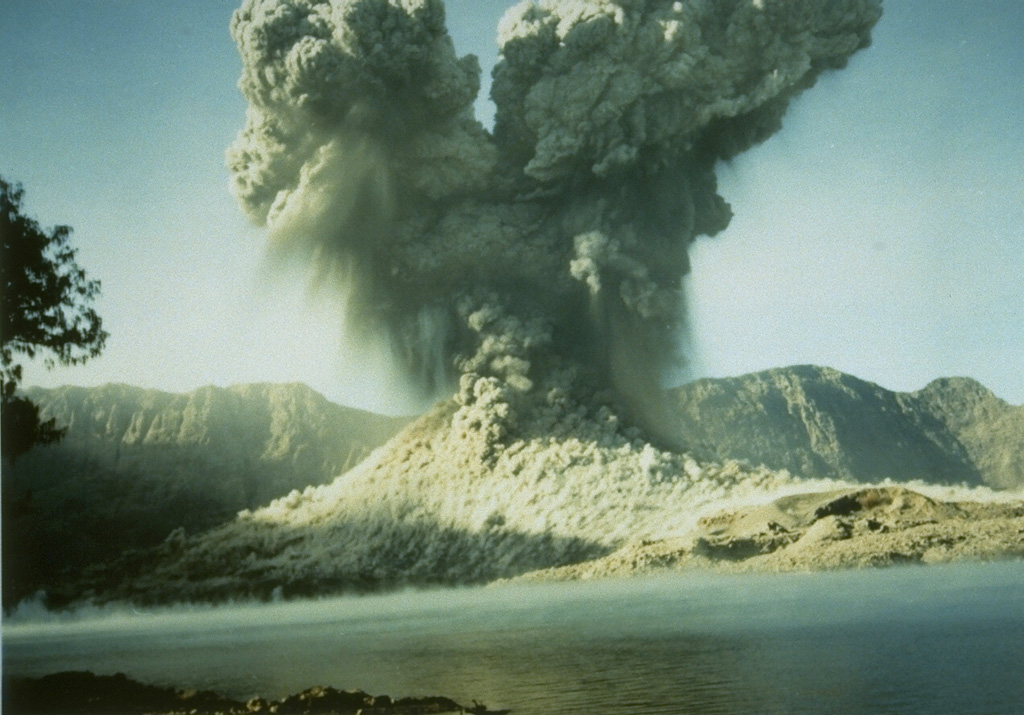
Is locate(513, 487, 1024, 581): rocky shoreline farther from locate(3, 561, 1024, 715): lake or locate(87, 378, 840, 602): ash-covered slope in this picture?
locate(87, 378, 840, 602): ash-covered slope

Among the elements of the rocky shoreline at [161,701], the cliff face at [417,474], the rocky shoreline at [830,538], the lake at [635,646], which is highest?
the cliff face at [417,474]

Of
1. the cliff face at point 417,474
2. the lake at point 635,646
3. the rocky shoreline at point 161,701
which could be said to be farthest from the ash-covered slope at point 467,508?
the rocky shoreline at point 161,701

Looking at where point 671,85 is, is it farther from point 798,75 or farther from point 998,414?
point 998,414

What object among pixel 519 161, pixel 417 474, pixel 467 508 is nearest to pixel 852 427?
pixel 467 508

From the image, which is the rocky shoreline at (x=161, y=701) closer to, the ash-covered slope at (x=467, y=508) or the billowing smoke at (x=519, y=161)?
the ash-covered slope at (x=467, y=508)

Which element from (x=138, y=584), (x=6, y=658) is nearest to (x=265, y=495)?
(x=138, y=584)
